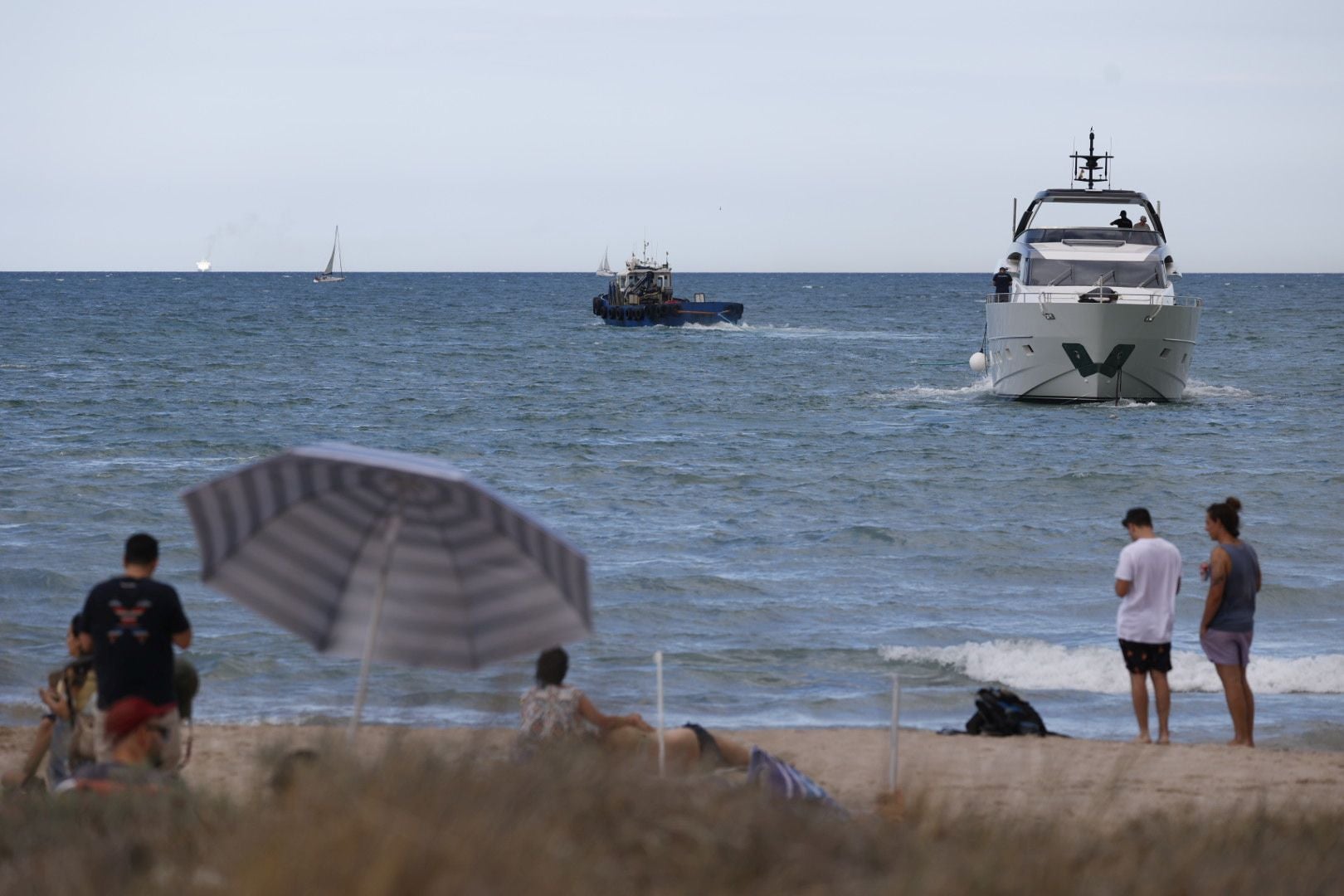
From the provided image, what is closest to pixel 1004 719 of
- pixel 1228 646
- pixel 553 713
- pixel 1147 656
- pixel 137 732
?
pixel 1147 656

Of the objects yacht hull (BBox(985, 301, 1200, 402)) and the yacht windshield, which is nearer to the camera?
yacht hull (BBox(985, 301, 1200, 402))

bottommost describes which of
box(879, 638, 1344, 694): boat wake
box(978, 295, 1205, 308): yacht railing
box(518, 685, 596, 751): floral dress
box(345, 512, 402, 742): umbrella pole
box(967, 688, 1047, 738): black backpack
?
box(879, 638, 1344, 694): boat wake

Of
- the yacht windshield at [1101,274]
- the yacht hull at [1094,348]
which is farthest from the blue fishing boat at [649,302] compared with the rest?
the yacht windshield at [1101,274]

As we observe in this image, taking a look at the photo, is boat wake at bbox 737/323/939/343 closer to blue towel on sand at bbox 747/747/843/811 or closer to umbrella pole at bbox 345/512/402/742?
blue towel on sand at bbox 747/747/843/811

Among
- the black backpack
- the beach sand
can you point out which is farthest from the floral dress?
the black backpack

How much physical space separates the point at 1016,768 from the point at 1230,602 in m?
1.83

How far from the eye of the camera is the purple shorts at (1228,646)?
922 centimetres

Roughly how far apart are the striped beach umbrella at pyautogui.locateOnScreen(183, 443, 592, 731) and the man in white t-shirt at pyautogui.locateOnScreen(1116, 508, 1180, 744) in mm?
4628

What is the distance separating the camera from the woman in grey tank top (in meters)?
9.00

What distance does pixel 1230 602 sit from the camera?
9125 millimetres

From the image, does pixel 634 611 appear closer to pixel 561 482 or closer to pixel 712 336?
pixel 561 482

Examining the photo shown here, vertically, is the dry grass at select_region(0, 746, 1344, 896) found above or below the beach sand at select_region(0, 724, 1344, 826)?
above

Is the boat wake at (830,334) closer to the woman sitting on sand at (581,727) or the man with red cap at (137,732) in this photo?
the woman sitting on sand at (581,727)

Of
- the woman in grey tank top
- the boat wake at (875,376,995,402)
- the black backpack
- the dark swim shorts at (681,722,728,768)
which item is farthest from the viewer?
the boat wake at (875,376,995,402)
